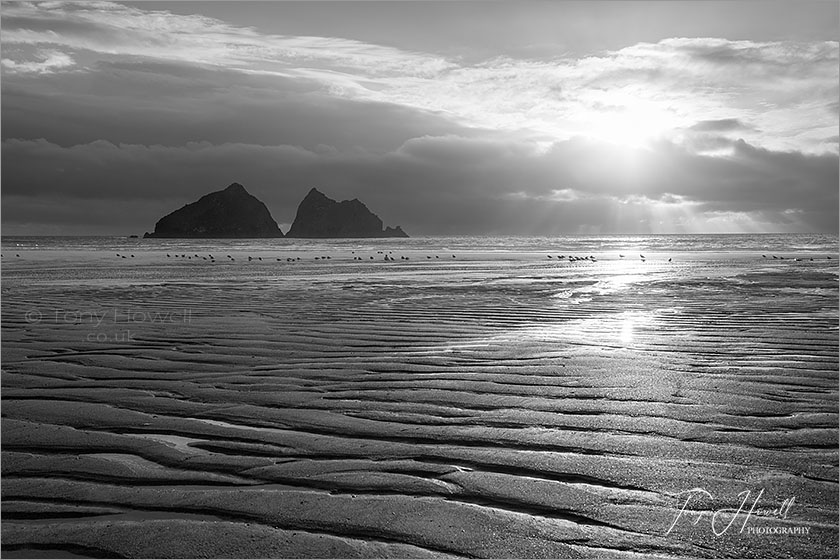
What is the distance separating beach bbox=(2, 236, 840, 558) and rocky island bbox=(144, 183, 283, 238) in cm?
14252

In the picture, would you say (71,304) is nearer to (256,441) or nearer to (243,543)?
(256,441)

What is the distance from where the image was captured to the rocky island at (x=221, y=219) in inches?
5822

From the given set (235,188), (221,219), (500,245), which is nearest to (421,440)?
(500,245)

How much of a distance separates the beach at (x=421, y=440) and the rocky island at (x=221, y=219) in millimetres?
142519

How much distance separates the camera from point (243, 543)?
3.50 m

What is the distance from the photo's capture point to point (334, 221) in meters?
167

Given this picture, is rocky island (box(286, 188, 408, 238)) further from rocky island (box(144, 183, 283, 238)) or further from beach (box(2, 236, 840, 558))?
beach (box(2, 236, 840, 558))

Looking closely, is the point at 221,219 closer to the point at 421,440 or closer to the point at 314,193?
the point at 314,193

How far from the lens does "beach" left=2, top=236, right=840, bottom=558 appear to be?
11.7ft

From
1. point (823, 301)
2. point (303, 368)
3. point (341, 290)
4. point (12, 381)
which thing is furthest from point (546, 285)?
point (12, 381)

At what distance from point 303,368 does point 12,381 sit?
2966mm

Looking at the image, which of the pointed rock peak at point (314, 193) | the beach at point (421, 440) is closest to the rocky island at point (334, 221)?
the pointed rock peak at point (314, 193)

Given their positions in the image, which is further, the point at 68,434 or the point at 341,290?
the point at 341,290
